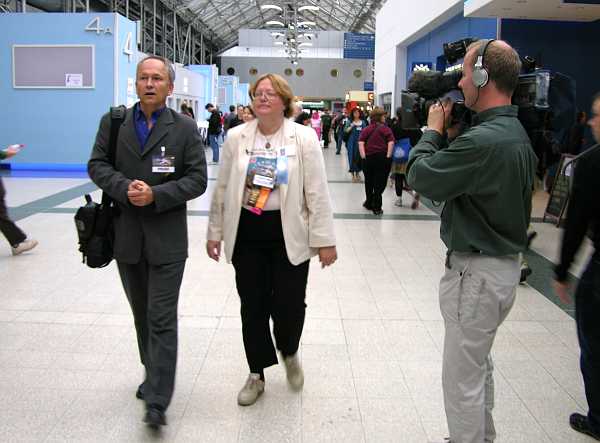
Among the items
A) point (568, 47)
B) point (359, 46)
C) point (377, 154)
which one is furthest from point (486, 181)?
point (359, 46)

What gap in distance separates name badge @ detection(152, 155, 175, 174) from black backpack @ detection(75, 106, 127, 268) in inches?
7.7

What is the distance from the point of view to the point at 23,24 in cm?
1220

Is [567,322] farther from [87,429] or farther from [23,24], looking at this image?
[23,24]

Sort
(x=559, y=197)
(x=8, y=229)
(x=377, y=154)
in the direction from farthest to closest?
(x=377, y=154)
(x=559, y=197)
(x=8, y=229)

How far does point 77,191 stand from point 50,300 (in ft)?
18.3

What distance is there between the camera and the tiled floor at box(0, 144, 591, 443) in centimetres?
267

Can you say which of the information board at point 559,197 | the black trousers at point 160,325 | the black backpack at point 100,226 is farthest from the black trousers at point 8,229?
the information board at point 559,197

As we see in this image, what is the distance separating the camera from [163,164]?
2586 millimetres

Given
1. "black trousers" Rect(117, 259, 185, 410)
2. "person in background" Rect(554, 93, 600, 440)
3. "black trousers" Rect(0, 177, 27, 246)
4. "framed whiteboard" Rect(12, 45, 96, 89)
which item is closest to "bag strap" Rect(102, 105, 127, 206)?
"black trousers" Rect(117, 259, 185, 410)

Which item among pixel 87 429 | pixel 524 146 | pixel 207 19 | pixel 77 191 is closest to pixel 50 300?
pixel 87 429

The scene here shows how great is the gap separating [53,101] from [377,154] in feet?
23.6

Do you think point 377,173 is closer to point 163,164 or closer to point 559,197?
point 559,197

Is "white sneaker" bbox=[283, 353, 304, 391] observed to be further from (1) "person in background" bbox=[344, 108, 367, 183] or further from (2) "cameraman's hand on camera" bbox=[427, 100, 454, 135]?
(1) "person in background" bbox=[344, 108, 367, 183]

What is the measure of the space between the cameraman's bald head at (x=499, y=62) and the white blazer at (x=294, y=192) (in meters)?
0.88
